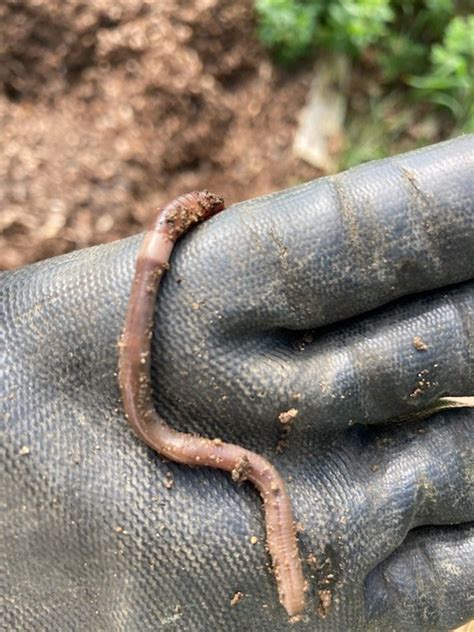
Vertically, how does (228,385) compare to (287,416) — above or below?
above

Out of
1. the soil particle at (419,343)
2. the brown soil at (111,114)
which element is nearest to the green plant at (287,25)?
the brown soil at (111,114)

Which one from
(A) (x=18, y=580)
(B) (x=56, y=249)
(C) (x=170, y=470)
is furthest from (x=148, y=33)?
(A) (x=18, y=580)

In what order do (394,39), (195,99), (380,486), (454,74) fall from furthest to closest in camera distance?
(394,39) → (454,74) → (195,99) → (380,486)

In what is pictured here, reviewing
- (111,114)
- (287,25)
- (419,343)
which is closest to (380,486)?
(419,343)

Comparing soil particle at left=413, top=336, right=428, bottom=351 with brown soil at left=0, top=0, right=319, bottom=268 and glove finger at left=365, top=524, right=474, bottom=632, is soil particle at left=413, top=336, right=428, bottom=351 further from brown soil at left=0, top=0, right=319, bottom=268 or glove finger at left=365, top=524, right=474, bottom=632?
brown soil at left=0, top=0, right=319, bottom=268

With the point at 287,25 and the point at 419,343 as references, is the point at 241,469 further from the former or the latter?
the point at 287,25

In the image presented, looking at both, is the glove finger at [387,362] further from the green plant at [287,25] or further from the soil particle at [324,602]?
the green plant at [287,25]

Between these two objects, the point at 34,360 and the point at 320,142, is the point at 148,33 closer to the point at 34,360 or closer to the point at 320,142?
the point at 320,142
